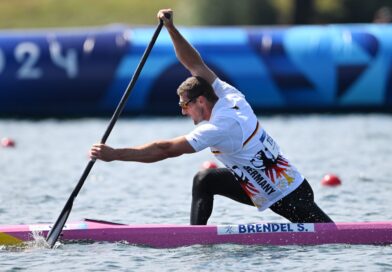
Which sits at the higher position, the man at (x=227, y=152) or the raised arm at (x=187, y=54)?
the raised arm at (x=187, y=54)

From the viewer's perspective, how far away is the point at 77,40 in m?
22.4

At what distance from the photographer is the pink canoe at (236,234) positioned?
32.8 ft

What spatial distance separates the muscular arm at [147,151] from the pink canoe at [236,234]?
2.97 ft

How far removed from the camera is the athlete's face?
9.67 meters

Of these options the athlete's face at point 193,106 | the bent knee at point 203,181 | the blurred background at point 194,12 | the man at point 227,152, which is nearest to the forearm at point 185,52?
the man at point 227,152

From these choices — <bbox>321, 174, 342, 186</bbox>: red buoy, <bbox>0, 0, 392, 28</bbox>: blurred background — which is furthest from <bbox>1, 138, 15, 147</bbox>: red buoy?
<bbox>0, 0, 392, 28</bbox>: blurred background

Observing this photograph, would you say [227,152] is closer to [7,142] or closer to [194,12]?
[7,142]

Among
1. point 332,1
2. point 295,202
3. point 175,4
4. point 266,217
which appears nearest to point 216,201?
point 266,217

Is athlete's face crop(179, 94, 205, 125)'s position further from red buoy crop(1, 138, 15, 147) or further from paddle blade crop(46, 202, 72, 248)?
red buoy crop(1, 138, 15, 147)

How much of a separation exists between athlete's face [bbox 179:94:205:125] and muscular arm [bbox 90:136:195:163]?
1.15 ft

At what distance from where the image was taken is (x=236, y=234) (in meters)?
10.0

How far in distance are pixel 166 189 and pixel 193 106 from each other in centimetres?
480

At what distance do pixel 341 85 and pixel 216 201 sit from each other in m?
9.41

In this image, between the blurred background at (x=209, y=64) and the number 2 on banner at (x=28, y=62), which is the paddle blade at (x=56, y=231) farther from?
the number 2 on banner at (x=28, y=62)
